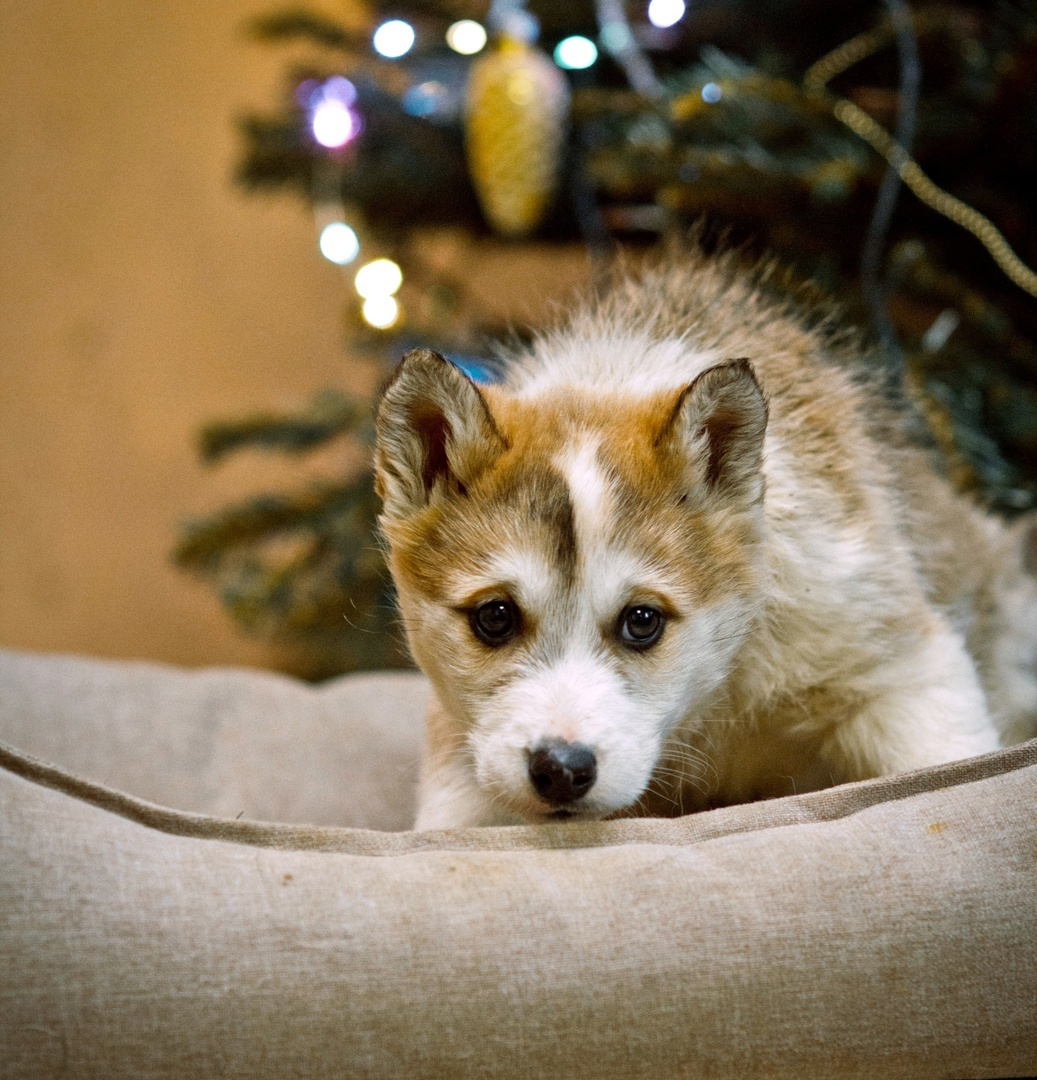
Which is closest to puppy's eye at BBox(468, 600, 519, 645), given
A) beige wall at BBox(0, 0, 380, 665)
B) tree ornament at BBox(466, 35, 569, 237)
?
tree ornament at BBox(466, 35, 569, 237)

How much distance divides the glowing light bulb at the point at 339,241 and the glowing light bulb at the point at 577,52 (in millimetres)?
701

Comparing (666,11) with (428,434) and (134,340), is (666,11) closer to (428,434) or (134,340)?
(428,434)

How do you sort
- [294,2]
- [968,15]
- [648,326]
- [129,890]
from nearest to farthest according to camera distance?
[129,890] < [648,326] < [968,15] < [294,2]

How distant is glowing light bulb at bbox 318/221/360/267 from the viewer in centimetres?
282

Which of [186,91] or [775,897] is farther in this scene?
[186,91]

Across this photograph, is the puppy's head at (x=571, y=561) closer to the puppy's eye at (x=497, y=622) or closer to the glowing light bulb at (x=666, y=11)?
the puppy's eye at (x=497, y=622)

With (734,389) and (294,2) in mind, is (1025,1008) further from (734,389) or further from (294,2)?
(294,2)

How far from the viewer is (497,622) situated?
1.36 metres

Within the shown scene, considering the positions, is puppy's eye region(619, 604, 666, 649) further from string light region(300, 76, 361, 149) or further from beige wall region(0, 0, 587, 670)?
beige wall region(0, 0, 587, 670)

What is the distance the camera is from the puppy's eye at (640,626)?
1.34 m

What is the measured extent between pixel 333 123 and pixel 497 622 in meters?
1.79

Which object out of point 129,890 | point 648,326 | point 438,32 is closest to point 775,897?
point 129,890

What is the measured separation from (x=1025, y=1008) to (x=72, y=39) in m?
4.79

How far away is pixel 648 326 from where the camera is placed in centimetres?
172
